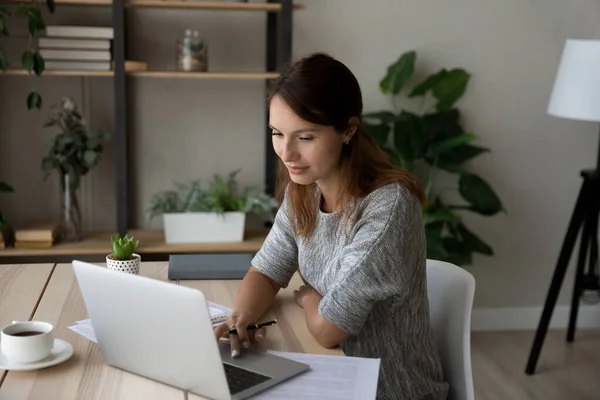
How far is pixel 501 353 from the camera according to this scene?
12.1 feet

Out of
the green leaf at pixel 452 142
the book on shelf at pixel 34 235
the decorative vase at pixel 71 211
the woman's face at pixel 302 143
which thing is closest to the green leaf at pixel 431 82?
the green leaf at pixel 452 142


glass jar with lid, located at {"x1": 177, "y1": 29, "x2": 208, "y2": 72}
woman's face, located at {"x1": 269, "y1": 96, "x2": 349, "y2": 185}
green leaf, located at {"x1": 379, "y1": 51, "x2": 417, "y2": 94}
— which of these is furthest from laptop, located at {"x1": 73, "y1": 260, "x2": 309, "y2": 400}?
green leaf, located at {"x1": 379, "y1": 51, "x2": 417, "y2": 94}

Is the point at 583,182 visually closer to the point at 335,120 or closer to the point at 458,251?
the point at 458,251

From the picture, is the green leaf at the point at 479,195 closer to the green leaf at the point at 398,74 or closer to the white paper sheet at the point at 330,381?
the green leaf at the point at 398,74

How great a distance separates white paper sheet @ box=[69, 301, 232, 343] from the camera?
5.27 ft

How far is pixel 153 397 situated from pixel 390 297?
0.56 m

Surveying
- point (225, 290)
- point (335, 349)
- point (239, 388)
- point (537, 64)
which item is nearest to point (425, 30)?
point (537, 64)

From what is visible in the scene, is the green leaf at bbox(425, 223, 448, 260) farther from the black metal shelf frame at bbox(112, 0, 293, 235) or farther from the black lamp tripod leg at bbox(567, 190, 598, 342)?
the black metal shelf frame at bbox(112, 0, 293, 235)

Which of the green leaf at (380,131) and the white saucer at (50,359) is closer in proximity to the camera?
the white saucer at (50,359)

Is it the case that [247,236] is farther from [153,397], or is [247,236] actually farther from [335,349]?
[153,397]

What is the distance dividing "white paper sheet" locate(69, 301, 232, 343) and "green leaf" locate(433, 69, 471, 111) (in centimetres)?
203

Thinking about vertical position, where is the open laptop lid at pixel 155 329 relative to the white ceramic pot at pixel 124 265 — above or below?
above

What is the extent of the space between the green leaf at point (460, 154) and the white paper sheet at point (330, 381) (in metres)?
2.23

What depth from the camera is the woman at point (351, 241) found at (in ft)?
5.30
